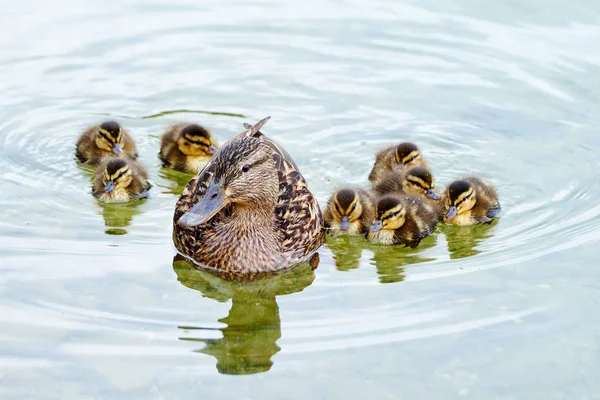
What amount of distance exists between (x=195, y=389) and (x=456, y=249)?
1780 mm

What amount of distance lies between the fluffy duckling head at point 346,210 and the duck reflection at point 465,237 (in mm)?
473

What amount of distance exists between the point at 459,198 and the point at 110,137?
6.51 feet

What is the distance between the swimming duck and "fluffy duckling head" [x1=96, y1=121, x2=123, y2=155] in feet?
3.37

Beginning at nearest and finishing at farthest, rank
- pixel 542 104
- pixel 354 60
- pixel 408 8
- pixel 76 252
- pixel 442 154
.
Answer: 1. pixel 76 252
2. pixel 442 154
3. pixel 542 104
4. pixel 354 60
5. pixel 408 8

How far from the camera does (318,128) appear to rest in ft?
21.1

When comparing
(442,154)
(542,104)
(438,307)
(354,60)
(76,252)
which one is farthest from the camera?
(354,60)

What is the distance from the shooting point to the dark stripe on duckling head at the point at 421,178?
557cm

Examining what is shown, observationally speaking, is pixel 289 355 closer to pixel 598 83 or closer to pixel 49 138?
pixel 49 138

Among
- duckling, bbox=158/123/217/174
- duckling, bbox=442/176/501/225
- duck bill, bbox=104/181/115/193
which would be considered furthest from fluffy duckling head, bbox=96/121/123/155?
duckling, bbox=442/176/501/225

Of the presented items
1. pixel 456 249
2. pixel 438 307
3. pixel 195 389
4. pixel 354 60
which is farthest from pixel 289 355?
pixel 354 60

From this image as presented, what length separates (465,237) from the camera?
5.36 meters

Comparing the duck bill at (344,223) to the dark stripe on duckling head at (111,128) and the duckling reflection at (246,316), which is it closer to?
the duckling reflection at (246,316)

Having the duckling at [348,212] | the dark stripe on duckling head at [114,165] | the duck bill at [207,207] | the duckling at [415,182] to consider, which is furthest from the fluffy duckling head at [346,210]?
the dark stripe on duckling head at [114,165]

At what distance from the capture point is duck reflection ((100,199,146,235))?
5.35 meters
